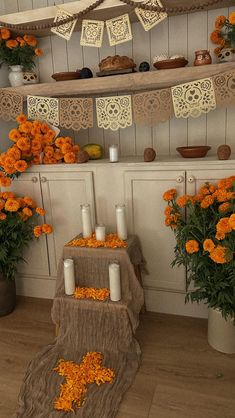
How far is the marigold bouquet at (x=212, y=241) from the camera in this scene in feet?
4.83

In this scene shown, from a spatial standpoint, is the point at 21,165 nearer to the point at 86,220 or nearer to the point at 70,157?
the point at 70,157

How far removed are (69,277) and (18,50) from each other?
1.53 meters

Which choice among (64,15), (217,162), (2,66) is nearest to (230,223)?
(217,162)

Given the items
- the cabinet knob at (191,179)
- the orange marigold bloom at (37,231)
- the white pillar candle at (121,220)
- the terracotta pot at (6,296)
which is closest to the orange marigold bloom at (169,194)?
the cabinet knob at (191,179)

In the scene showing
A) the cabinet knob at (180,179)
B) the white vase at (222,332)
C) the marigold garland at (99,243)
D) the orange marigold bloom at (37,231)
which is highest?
the cabinet knob at (180,179)

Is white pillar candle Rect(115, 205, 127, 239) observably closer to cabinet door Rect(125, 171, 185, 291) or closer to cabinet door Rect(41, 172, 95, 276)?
cabinet door Rect(125, 171, 185, 291)

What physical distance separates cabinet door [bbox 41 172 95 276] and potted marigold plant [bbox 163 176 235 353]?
542 millimetres

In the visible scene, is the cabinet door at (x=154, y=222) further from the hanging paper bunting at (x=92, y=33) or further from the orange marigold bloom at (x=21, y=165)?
the hanging paper bunting at (x=92, y=33)

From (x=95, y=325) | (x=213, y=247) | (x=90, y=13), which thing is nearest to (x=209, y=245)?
(x=213, y=247)

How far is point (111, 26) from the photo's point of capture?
1.89 metres

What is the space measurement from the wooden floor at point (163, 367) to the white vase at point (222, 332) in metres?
0.04

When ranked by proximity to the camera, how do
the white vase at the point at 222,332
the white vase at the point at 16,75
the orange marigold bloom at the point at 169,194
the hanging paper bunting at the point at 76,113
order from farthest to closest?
1. the white vase at the point at 16,75
2. the hanging paper bunting at the point at 76,113
3. the orange marigold bloom at the point at 169,194
4. the white vase at the point at 222,332

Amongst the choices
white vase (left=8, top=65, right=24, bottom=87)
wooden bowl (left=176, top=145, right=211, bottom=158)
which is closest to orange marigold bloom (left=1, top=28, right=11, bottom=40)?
white vase (left=8, top=65, right=24, bottom=87)

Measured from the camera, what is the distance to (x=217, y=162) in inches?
69.3
